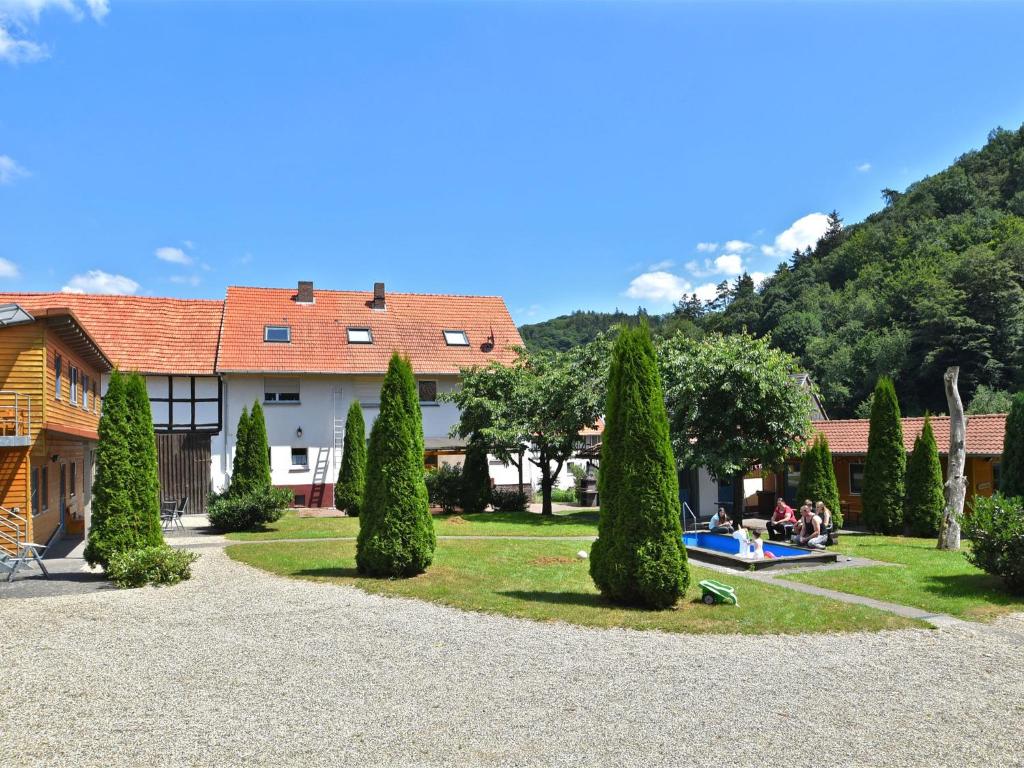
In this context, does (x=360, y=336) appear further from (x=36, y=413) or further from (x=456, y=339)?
(x=36, y=413)

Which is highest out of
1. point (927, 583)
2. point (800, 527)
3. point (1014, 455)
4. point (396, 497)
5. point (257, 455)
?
point (257, 455)

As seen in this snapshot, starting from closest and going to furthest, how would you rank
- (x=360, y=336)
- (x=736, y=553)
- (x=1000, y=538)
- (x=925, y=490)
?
(x=1000, y=538) → (x=736, y=553) → (x=925, y=490) → (x=360, y=336)

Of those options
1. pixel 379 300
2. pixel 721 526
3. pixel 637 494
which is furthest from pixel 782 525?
pixel 379 300

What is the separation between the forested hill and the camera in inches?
2271

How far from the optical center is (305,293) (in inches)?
1369

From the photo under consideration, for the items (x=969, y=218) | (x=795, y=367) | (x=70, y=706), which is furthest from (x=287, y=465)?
(x=969, y=218)

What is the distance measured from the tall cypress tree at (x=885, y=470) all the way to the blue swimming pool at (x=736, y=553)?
268 inches

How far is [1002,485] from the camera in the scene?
18109 mm

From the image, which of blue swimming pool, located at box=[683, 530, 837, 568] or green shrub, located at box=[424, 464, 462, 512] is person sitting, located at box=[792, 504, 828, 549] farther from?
green shrub, located at box=[424, 464, 462, 512]

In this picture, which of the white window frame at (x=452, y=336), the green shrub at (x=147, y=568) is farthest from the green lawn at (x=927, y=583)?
the white window frame at (x=452, y=336)

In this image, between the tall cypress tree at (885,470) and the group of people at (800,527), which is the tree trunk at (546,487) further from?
the tall cypress tree at (885,470)

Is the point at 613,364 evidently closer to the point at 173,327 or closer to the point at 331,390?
the point at 331,390

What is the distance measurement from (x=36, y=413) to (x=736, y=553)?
15.5m

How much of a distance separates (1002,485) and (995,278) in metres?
49.1
